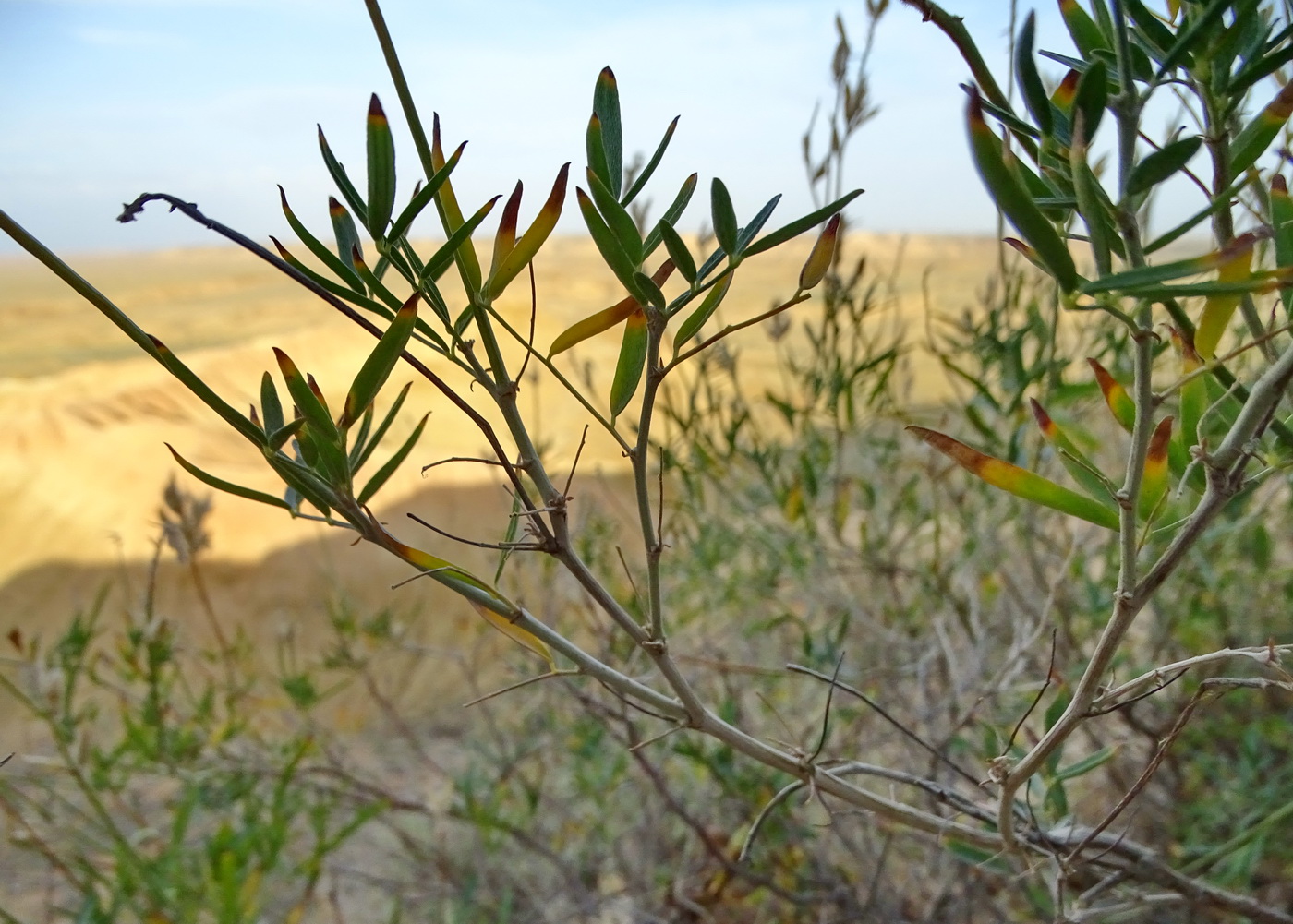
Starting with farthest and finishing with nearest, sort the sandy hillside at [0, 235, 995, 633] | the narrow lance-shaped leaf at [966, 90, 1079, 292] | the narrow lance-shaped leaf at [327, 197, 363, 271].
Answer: the sandy hillside at [0, 235, 995, 633] < the narrow lance-shaped leaf at [327, 197, 363, 271] < the narrow lance-shaped leaf at [966, 90, 1079, 292]

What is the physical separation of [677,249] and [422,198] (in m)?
0.07

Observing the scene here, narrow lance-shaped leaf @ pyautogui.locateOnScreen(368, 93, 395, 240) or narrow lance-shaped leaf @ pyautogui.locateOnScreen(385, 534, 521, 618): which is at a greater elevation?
narrow lance-shaped leaf @ pyautogui.locateOnScreen(368, 93, 395, 240)

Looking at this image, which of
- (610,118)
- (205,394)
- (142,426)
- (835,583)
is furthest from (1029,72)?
(142,426)

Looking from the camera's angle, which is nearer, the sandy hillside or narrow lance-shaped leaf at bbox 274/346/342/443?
narrow lance-shaped leaf at bbox 274/346/342/443

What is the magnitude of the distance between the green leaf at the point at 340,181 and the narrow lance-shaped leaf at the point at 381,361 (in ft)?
0.10

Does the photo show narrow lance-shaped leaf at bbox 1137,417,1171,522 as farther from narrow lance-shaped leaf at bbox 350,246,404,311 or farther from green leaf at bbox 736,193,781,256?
narrow lance-shaped leaf at bbox 350,246,404,311

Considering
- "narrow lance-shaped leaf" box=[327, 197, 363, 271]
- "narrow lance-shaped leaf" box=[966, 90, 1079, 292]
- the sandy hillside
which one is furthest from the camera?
the sandy hillside

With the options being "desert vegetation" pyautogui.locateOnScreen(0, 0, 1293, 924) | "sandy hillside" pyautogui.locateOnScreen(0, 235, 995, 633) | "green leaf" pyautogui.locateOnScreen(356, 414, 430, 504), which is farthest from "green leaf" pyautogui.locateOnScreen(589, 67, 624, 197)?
"sandy hillside" pyautogui.locateOnScreen(0, 235, 995, 633)

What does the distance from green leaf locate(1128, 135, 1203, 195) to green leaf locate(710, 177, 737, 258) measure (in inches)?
4.0

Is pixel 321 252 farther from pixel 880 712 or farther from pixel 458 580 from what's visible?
pixel 880 712

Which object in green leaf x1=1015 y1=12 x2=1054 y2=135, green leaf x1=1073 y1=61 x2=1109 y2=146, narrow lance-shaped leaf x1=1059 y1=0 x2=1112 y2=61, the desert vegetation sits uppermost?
narrow lance-shaped leaf x1=1059 y1=0 x2=1112 y2=61

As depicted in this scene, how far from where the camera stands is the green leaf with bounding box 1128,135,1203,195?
20 cm

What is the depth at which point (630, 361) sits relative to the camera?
29 centimetres

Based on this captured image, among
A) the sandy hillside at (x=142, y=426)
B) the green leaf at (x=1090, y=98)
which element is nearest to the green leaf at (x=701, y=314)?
the green leaf at (x=1090, y=98)
